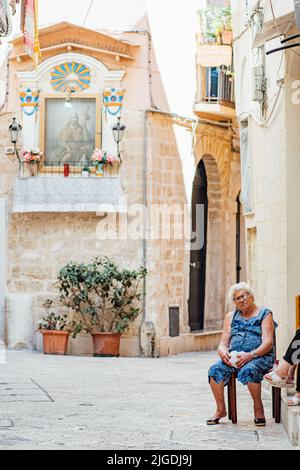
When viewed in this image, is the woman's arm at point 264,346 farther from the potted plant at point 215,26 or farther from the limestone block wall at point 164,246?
the potted plant at point 215,26

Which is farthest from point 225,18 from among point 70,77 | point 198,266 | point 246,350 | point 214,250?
point 246,350

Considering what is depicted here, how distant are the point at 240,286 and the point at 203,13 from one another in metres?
11.5

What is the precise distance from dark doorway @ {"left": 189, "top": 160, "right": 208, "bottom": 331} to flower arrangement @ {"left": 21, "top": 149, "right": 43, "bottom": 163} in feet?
11.3

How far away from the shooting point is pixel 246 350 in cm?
888

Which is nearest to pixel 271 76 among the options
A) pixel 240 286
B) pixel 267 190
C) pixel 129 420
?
pixel 267 190

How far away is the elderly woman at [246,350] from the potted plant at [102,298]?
9.12 metres

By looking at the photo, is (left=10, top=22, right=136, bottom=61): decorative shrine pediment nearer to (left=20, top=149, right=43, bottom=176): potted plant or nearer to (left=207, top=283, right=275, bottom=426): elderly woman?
(left=20, top=149, right=43, bottom=176): potted plant

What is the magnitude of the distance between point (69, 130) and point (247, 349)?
10758mm

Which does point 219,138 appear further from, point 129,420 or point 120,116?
point 129,420

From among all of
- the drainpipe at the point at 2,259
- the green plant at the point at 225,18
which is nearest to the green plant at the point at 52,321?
the drainpipe at the point at 2,259

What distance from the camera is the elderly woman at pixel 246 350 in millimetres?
8633

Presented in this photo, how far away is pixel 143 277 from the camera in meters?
18.6

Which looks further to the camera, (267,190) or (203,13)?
(203,13)

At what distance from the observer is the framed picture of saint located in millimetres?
18891
